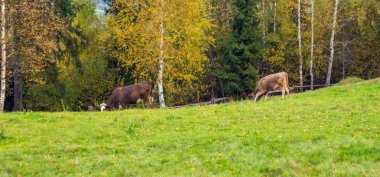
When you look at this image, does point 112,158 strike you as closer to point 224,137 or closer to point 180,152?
point 180,152

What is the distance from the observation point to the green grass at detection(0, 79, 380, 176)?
30.9ft

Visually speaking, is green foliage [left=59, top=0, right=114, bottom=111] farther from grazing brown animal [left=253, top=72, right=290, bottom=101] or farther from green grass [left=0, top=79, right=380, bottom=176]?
green grass [left=0, top=79, right=380, bottom=176]

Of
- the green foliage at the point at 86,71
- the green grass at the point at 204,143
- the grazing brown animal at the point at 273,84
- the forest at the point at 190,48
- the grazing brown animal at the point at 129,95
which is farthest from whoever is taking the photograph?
the green foliage at the point at 86,71

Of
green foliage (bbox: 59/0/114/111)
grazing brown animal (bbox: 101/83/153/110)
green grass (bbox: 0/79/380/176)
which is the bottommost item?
green grass (bbox: 0/79/380/176)

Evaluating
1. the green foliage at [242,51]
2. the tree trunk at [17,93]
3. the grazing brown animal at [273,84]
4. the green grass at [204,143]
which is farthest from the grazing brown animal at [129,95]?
the green foliage at [242,51]

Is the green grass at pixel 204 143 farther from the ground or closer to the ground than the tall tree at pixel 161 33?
closer to the ground

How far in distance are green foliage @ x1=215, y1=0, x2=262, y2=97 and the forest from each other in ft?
0.27

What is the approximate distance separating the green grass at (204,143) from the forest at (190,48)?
11.1 m

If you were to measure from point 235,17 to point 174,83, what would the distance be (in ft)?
24.0

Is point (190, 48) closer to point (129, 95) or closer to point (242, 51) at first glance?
point (129, 95)

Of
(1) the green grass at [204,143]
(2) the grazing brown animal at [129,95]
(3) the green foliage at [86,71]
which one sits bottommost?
(1) the green grass at [204,143]

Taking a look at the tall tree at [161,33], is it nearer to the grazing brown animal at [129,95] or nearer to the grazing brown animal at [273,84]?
the grazing brown animal at [129,95]

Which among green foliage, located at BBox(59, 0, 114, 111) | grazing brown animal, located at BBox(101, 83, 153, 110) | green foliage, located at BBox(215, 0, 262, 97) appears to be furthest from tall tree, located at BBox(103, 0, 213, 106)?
green foliage, located at BBox(215, 0, 262, 97)

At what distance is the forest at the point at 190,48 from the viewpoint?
1085 inches
